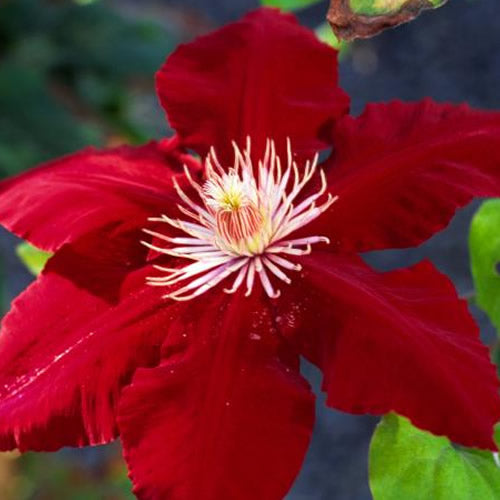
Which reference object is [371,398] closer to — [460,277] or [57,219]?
[57,219]

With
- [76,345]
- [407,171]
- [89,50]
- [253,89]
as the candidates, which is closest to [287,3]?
[253,89]

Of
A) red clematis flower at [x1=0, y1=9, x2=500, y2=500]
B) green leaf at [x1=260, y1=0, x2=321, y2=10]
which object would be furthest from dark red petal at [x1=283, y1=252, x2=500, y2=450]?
green leaf at [x1=260, y1=0, x2=321, y2=10]

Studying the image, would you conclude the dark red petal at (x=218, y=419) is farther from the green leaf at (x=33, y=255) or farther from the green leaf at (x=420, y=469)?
the green leaf at (x=33, y=255)

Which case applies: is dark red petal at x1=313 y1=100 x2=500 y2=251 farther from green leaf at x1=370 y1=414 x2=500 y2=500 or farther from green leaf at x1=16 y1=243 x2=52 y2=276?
green leaf at x1=16 y1=243 x2=52 y2=276

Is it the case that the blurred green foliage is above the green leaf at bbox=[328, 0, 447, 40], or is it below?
above

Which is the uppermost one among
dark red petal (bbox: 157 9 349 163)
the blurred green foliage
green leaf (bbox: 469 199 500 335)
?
the blurred green foliage

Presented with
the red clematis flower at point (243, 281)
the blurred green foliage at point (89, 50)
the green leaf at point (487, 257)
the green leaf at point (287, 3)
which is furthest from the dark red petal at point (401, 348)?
the blurred green foliage at point (89, 50)

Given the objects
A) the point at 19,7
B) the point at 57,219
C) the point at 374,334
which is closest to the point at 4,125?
the point at 19,7
